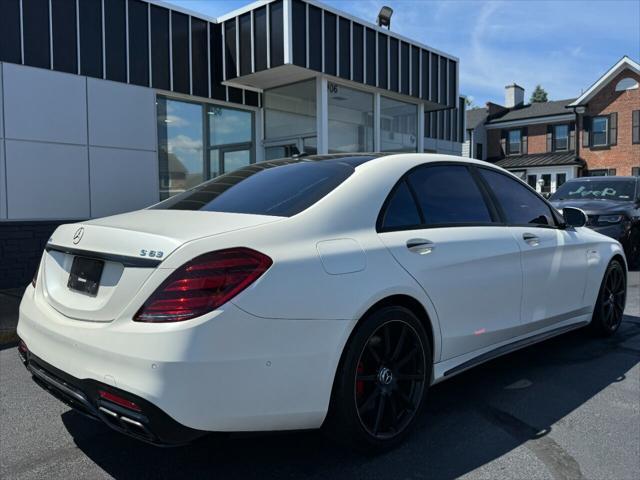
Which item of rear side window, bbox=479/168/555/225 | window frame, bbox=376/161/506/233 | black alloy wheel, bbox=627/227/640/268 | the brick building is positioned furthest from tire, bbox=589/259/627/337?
the brick building

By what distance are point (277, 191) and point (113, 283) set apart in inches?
40.9

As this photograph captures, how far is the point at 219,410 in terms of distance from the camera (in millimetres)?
2223

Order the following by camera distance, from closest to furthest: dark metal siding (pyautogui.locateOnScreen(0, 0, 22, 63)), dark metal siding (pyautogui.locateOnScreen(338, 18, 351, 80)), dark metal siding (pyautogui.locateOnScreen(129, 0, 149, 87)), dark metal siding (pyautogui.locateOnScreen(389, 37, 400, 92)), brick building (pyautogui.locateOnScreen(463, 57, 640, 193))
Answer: dark metal siding (pyautogui.locateOnScreen(0, 0, 22, 63))
dark metal siding (pyautogui.locateOnScreen(129, 0, 149, 87))
dark metal siding (pyautogui.locateOnScreen(338, 18, 351, 80))
dark metal siding (pyautogui.locateOnScreen(389, 37, 400, 92))
brick building (pyautogui.locateOnScreen(463, 57, 640, 193))

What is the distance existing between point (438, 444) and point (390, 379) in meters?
0.48

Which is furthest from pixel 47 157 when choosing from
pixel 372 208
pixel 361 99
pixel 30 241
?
pixel 372 208

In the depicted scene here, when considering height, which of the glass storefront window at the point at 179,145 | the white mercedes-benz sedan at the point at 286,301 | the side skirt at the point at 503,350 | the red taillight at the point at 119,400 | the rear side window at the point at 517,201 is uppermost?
the glass storefront window at the point at 179,145

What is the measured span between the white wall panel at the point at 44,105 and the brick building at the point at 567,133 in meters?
28.6

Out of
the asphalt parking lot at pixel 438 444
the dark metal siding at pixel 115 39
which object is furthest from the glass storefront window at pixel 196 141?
the asphalt parking lot at pixel 438 444

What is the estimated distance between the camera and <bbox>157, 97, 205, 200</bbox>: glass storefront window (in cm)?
991

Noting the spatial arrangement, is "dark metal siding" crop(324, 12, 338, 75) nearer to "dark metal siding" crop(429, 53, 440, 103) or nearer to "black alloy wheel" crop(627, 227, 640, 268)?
"dark metal siding" crop(429, 53, 440, 103)

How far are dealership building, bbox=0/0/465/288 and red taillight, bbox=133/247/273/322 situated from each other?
686 centimetres

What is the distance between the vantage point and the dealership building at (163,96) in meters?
8.12

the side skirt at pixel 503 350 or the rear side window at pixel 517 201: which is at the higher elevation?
the rear side window at pixel 517 201

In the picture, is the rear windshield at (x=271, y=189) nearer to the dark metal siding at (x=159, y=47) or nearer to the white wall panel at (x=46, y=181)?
the white wall panel at (x=46, y=181)
